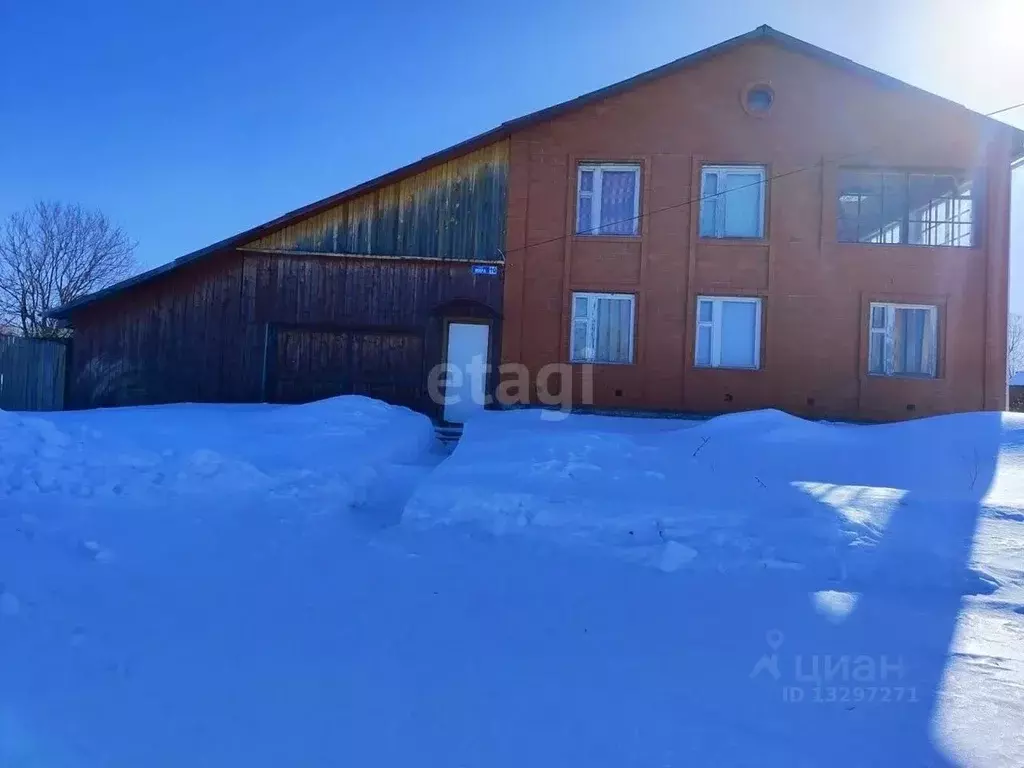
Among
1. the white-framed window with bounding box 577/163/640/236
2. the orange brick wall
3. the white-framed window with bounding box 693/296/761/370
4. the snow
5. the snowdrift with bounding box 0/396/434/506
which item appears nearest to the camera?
the snow

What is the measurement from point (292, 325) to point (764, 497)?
10.2m

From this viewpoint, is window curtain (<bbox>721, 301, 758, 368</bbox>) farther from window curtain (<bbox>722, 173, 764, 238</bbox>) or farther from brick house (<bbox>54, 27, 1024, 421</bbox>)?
window curtain (<bbox>722, 173, 764, 238</bbox>)

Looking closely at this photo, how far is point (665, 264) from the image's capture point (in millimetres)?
13156

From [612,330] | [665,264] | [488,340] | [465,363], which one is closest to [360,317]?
[465,363]

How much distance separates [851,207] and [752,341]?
10.9ft

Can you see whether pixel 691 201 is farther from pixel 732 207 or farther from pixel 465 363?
pixel 465 363

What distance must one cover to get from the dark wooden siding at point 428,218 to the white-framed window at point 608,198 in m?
1.60

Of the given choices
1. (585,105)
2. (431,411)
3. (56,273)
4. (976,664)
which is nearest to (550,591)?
(976,664)

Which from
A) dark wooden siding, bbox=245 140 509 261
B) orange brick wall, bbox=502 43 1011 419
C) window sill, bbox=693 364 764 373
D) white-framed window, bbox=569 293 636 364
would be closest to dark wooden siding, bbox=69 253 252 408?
dark wooden siding, bbox=245 140 509 261

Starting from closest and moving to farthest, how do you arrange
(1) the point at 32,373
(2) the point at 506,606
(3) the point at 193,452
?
(2) the point at 506,606, (3) the point at 193,452, (1) the point at 32,373

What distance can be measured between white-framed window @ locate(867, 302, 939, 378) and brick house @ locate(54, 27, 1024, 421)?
0.04m

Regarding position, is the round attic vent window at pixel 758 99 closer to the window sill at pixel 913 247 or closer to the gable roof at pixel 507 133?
the gable roof at pixel 507 133

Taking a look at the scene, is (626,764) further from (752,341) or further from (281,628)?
(752,341)

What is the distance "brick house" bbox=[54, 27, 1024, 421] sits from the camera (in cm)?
1291
